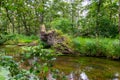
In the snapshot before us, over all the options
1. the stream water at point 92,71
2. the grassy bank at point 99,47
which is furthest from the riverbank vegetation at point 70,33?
the stream water at point 92,71

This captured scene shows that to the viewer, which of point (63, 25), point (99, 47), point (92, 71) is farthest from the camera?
point (63, 25)

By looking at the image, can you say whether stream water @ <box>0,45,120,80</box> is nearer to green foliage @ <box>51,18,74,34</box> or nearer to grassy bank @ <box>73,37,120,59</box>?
grassy bank @ <box>73,37,120,59</box>

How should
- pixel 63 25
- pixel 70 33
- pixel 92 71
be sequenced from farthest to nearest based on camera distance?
pixel 70 33 < pixel 63 25 < pixel 92 71

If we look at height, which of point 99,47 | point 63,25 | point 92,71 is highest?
point 63,25

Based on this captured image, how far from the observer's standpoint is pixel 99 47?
1151 cm

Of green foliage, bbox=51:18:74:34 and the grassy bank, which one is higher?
green foliage, bbox=51:18:74:34

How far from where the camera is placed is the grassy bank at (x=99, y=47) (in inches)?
420

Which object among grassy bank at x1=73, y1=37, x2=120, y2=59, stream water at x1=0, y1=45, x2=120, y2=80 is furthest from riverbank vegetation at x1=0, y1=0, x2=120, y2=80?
stream water at x1=0, y1=45, x2=120, y2=80

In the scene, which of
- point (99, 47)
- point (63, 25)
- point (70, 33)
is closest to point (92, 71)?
point (99, 47)

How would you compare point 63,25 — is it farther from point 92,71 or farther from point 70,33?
point 92,71

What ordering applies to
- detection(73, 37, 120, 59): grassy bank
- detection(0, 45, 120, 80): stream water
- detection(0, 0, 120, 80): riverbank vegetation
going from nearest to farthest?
detection(0, 0, 120, 80): riverbank vegetation, detection(0, 45, 120, 80): stream water, detection(73, 37, 120, 59): grassy bank

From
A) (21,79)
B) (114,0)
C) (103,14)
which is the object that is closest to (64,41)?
(103,14)

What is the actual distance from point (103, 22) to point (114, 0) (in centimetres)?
270

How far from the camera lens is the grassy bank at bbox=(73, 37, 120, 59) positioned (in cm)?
1067
